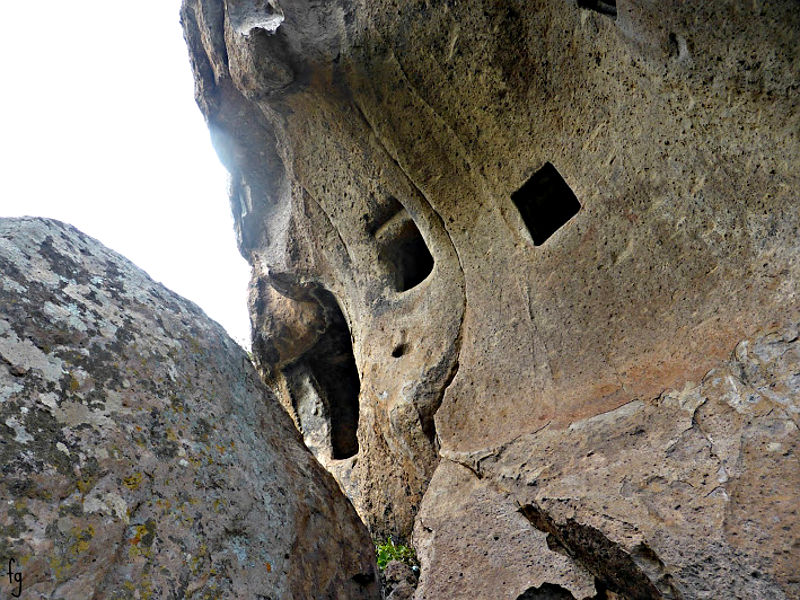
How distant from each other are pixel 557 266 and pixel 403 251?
68.7 inches

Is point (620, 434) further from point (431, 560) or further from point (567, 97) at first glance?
point (567, 97)

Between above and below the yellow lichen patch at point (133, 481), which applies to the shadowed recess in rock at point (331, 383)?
above

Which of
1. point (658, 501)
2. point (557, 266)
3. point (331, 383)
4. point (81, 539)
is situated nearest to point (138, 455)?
point (81, 539)

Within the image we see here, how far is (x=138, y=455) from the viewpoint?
2137 millimetres

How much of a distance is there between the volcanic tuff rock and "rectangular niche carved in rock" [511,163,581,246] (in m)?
2.00

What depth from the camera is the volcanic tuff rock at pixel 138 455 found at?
1.86m

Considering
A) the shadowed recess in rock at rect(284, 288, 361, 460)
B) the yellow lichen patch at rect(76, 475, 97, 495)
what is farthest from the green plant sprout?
the yellow lichen patch at rect(76, 475, 97, 495)

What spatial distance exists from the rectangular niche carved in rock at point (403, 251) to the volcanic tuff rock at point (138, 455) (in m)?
2.13

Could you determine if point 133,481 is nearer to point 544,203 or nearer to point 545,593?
point 545,593

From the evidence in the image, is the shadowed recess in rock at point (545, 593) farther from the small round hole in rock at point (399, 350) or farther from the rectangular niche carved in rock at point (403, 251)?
the rectangular niche carved in rock at point (403, 251)

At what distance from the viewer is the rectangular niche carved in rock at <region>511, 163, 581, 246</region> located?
398cm

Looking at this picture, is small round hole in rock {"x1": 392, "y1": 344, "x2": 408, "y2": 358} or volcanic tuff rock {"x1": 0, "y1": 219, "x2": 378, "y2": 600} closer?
volcanic tuff rock {"x1": 0, "y1": 219, "x2": 378, "y2": 600}

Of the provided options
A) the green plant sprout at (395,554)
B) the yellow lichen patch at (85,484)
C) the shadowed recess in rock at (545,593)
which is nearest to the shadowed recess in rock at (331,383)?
the green plant sprout at (395,554)

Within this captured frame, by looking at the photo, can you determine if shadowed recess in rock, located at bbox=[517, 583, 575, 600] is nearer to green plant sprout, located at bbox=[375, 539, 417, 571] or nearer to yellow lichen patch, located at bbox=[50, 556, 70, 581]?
green plant sprout, located at bbox=[375, 539, 417, 571]
